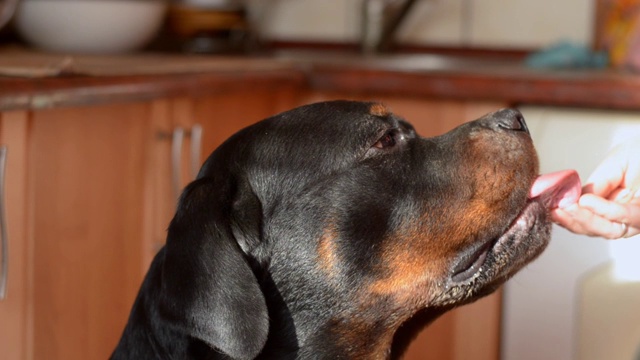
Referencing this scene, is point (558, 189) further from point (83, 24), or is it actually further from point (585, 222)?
point (83, 24)

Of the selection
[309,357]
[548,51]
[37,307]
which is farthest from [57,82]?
[548,51]

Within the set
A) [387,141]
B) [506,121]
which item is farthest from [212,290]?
[506,121]

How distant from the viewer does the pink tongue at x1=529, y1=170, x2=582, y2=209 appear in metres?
1.62

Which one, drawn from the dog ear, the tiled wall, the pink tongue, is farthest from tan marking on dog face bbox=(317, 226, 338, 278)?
the tiled wall

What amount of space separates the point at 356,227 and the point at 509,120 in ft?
1.05

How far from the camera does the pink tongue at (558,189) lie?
162 cm

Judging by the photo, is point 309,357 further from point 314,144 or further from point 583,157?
point 583,157

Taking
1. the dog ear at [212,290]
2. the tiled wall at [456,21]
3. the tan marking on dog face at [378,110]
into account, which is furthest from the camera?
the tiled wall at [456,21]

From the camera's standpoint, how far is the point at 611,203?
1.63m

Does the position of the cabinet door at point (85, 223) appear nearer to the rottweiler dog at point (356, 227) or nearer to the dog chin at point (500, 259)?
the rottweiler dog at point (356, 227)

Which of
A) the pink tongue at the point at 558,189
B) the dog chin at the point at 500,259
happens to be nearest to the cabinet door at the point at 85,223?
the dog chin at the point at 500,259

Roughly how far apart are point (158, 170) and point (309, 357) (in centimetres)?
90

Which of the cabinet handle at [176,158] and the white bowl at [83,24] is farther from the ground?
the white bowl at [83,24]

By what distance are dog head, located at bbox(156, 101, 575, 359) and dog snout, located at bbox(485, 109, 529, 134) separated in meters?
0.02
